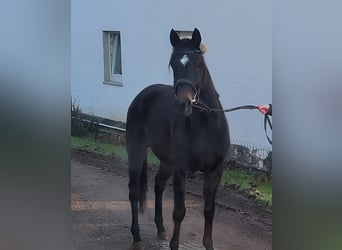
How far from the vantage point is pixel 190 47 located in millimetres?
2988

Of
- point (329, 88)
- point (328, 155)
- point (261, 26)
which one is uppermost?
point (261, 26)

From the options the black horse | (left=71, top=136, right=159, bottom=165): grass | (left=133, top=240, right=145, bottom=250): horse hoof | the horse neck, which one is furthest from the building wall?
(left=133, top=240, right=145, bottom=250): horse hoof

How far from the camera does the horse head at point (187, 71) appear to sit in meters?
2.88

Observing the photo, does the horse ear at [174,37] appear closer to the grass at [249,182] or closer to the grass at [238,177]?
the grass at [238,177]

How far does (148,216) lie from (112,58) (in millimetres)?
1337

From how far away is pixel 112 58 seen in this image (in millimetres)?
4387

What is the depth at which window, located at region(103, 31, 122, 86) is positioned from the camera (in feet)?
13.8

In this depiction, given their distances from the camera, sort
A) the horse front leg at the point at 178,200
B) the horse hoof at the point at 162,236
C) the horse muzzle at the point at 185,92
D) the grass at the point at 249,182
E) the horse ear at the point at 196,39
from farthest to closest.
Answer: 1. the grass at the point at 249,182
2. the horse hoof at the point at 162,236
3. the horse front leg at the point at 178,200
4. the horse ear at the point at 196,39
5. the horse muzzle at the point at 185,92

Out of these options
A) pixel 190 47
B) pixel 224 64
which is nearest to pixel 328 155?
pixel 190 47

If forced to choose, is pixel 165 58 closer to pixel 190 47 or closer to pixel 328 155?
pixel 190 47

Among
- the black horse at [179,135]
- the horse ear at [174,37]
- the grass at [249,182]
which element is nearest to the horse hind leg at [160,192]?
the black horse at [179,135]

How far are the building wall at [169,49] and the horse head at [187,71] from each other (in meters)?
0.84

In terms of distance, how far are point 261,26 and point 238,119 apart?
0.69 metres

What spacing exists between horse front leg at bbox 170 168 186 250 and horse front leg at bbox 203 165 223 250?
156 millimetres
